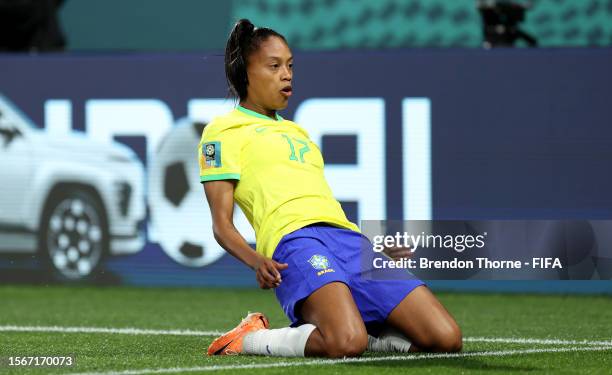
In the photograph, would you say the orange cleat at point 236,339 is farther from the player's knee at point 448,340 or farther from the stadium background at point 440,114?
the stadium background at point 440,114

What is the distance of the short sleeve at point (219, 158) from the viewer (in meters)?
5.84

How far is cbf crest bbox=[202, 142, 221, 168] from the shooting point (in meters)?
5.85

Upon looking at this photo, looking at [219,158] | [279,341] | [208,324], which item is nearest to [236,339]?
[279,341]

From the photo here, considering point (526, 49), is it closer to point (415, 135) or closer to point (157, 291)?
point (415, 135)

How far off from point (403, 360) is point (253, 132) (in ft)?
3.83

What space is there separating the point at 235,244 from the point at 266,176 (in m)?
0.37

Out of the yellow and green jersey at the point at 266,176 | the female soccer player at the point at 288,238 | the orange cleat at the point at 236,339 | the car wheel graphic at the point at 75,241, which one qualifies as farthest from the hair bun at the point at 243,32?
the car wheel graphic at the point at 75,241

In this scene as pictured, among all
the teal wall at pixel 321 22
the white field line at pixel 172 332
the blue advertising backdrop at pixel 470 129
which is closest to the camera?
the white field line at pixel 172 332

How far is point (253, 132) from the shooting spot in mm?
5969

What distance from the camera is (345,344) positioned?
5598 mm

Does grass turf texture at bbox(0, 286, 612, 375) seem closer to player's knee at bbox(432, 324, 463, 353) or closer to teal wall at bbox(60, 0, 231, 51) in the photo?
player's knee at bbox(432, 324, 463, 353)

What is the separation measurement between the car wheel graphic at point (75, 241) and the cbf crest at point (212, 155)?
4621 millimetres

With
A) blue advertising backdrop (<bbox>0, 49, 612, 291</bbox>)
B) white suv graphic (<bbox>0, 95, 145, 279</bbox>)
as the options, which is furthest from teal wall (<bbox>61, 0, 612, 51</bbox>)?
white suv graphic (<bbox>0, 95, 145, 279</bbox>)

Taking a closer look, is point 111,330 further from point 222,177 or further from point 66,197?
point 66,197
